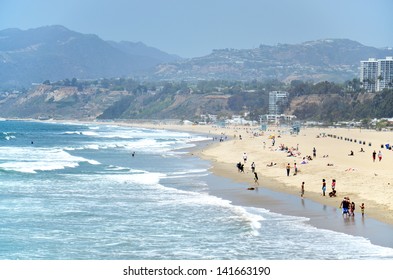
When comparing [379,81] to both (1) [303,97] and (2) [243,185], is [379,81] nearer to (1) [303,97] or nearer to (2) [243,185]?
(1) [303,97]

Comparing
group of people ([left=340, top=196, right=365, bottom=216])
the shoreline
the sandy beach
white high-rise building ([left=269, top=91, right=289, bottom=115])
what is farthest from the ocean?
white high-rise building ([left=269, top=91, right=289, bottom=115])

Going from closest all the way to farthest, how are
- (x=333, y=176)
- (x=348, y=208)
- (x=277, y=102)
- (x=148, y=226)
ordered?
(x=148, y=226), (x=348, y=208), (x=333, y=176), (x=277, y=102)

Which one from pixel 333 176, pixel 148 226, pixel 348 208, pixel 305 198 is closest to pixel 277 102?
pixel 333 176

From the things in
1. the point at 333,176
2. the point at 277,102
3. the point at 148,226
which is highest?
the point at 277,102

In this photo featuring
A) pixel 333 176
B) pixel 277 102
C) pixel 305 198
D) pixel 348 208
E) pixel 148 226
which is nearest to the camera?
pixel 148 226

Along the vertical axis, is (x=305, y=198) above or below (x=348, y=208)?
below

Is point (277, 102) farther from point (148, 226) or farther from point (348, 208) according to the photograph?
point (148, 226)

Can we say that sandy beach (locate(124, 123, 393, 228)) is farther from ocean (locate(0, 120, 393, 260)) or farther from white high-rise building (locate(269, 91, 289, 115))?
white high-rise building (locate(269, 91, 289, 115))

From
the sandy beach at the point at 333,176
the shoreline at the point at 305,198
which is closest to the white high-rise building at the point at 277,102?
the sandy beach at the point at 333,176
